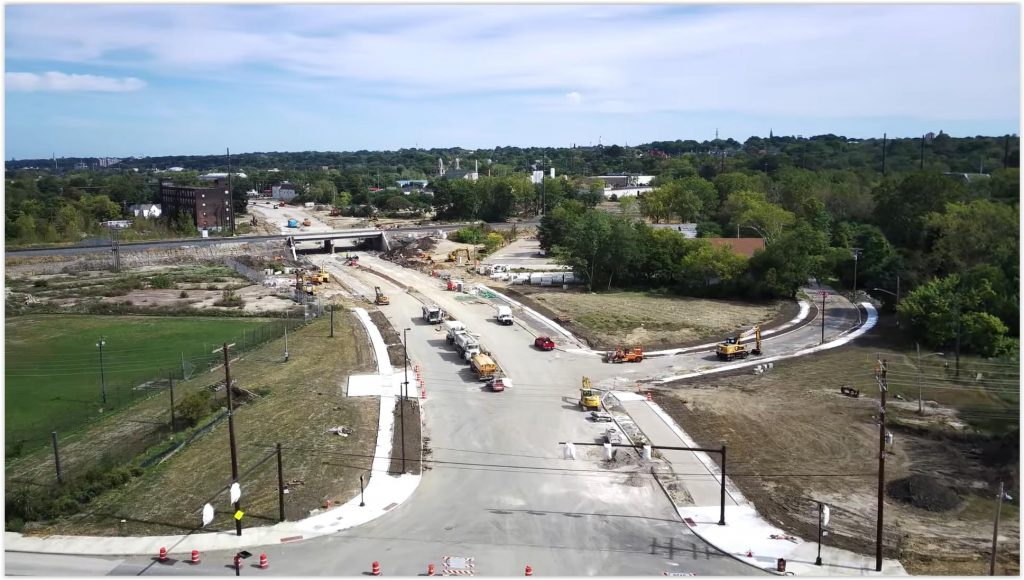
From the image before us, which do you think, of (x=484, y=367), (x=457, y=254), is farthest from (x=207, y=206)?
(x=484, y=367)

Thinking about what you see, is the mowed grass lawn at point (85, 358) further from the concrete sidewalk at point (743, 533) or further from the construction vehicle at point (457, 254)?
the construction vehicle at point (457, 254)

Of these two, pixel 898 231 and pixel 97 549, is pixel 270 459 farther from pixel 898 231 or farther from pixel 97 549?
pixel 898 231

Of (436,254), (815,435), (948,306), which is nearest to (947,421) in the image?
(815,435)

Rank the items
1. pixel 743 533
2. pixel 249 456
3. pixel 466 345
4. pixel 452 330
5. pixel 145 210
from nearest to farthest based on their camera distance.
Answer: pixel 743 533, pixel 249 456, pixel 466 345, pixel 452 330, pixel 145 210

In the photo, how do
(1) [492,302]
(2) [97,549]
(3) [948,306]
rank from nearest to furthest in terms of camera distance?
(2) [97,549]
(3) [948,306]
(1) [492,302]

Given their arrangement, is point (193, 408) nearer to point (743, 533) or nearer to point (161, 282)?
point (743, 533)

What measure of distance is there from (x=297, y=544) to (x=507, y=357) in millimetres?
21891

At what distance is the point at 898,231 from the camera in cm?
7194

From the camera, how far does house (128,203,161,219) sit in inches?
5010

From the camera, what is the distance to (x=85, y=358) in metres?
44.7

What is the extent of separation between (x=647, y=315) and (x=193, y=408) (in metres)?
31.2

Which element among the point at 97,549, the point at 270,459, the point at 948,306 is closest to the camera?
the point at 97,549

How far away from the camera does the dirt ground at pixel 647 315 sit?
47.9 m

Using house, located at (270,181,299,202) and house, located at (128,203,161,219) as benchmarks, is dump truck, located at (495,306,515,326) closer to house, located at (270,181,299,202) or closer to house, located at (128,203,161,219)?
house, located at (128,203,161,219)
